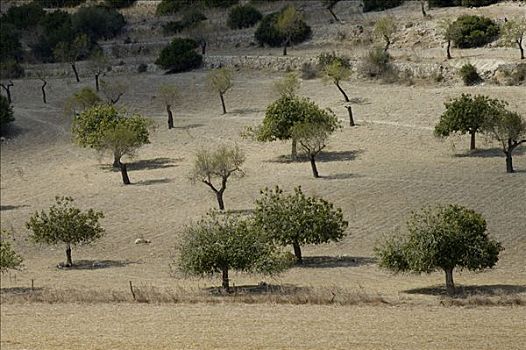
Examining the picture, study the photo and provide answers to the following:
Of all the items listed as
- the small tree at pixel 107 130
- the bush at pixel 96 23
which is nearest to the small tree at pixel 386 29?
the small tree at pixel 107 130

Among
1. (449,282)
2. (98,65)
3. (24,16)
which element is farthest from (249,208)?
(24,16)

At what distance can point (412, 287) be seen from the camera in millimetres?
41406

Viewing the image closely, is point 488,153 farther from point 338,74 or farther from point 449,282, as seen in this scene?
point 449,282

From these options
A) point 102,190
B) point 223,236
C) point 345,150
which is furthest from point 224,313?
point 345,150

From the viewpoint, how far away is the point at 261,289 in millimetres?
41500

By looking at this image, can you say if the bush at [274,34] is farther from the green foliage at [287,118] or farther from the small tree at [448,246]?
the small tree at [448,246]

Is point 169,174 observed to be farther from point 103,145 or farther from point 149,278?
point 149,278

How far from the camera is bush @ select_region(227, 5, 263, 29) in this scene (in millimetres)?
115375

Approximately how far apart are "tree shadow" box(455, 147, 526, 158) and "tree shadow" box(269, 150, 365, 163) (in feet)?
19.7

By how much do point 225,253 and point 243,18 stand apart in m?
76.2

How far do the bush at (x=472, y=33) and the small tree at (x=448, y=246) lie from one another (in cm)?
4836

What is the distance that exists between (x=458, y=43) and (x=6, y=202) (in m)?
38.8

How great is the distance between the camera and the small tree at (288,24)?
326 feet

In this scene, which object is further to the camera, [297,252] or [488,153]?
[488,153]
